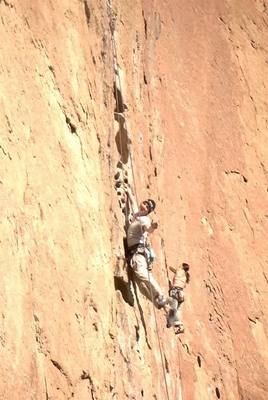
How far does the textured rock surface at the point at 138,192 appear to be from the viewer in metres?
10.5

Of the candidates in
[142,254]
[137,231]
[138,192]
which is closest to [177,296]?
[142,254]

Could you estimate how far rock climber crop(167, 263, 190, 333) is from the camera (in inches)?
557

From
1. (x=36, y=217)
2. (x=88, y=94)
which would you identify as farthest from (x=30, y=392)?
(x=88, y=94)

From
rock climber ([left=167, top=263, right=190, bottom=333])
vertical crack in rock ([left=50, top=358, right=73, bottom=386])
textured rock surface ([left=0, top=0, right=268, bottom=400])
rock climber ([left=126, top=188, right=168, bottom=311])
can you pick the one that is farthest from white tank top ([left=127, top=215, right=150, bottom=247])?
vertical crack in rock ([left=50, top=358, right=73, bottom=386])

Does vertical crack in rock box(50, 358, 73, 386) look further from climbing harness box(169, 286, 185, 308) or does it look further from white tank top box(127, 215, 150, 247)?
climbing harness box(169, 286, 185, 308)

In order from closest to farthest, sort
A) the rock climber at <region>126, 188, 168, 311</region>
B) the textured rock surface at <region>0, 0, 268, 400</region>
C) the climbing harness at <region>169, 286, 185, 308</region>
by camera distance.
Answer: the textured rock surface at <region>0, 0, 268, 400</region>
the rock climber at <region>126, 188, 168, 311</region>
the climbing harness at <region>169, 286, 185, 308</region>

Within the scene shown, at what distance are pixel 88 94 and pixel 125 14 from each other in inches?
128

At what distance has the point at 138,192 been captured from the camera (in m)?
15.0

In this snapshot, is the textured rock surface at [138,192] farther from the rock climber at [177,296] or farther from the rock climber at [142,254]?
the rock climber at [177,296]

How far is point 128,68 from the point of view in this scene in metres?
15.7

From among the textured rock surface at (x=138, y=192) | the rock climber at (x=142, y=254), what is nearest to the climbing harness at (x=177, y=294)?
the textured rock surface at (x=138, y=192)

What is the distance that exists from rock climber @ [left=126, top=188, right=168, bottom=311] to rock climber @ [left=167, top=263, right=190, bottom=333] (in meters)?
0.42

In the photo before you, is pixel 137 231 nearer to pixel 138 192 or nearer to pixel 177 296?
pixel 177 296

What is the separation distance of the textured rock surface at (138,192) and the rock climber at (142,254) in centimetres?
21
